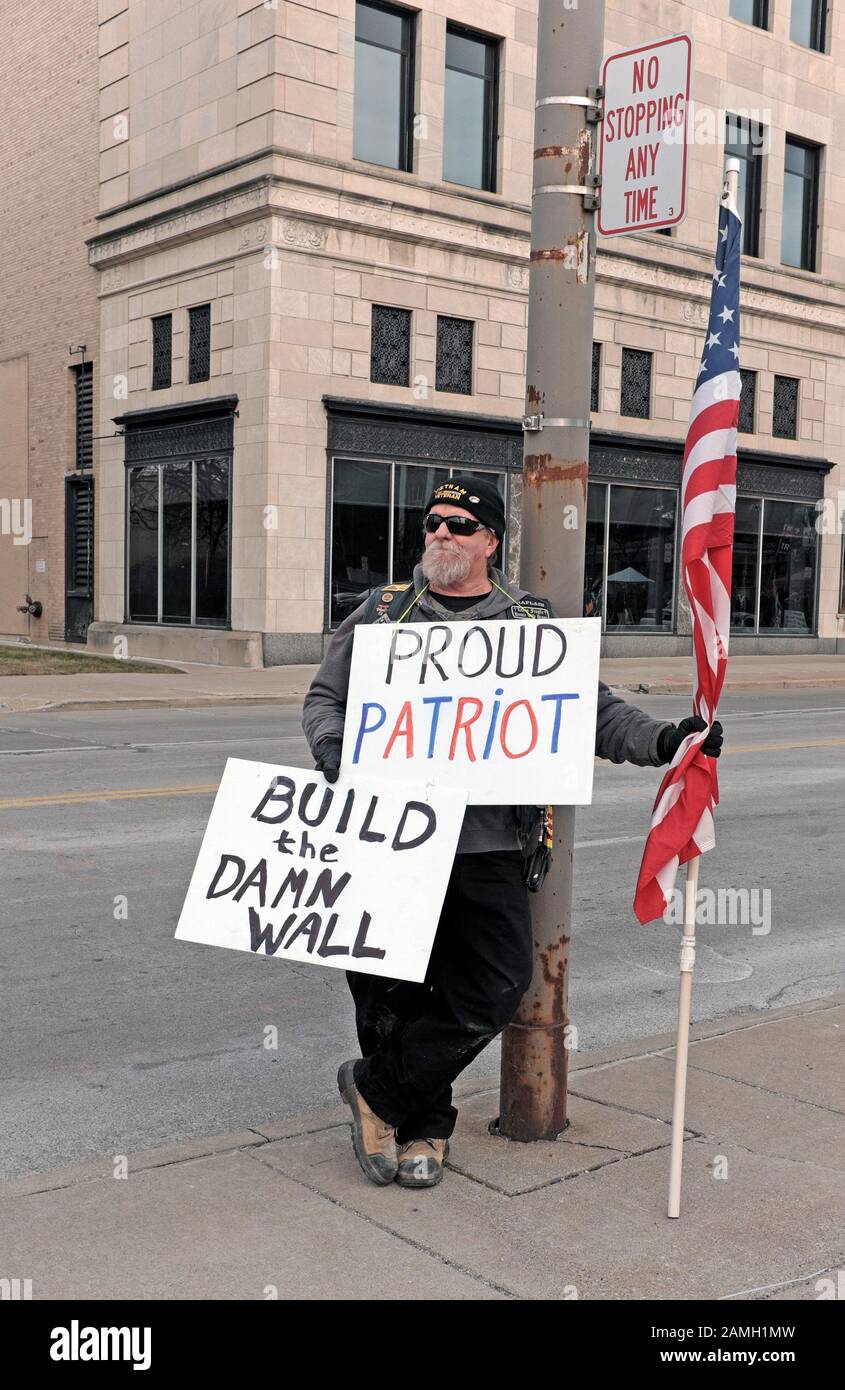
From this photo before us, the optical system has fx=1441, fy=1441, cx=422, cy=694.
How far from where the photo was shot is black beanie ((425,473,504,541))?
4.05 meters

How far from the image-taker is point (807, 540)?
107ft

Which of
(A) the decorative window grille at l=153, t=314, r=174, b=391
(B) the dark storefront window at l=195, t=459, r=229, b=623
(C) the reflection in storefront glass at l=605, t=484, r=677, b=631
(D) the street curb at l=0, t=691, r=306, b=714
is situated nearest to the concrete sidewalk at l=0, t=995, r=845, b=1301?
(D) the street curb at l=0, t=691, r=306, b=714

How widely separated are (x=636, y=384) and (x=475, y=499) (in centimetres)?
2604

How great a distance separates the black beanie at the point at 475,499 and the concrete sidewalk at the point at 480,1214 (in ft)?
5.97

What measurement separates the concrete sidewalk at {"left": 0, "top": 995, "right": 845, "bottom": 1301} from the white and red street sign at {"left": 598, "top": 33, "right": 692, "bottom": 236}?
2.69 m

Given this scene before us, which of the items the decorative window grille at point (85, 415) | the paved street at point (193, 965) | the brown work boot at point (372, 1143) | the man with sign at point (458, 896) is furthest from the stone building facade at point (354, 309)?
the brown work boot at point (372, 1143)

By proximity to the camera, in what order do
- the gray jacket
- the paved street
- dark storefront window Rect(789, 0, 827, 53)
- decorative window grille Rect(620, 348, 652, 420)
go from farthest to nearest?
dark storefront window Rect(789, 0, 827, 53)
decorative window grille Rect(620, 348, 652, 420)
the paved street
the gray jacket

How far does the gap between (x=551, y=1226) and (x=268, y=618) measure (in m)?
20.3

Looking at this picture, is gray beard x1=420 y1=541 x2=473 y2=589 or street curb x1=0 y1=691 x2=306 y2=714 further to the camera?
street curb x1=0 y1=691 x2=306 y2=714

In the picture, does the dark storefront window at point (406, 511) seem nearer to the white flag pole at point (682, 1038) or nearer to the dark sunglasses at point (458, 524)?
the dark sunglasses at point (458, 524)

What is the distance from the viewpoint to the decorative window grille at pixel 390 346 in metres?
24.7
